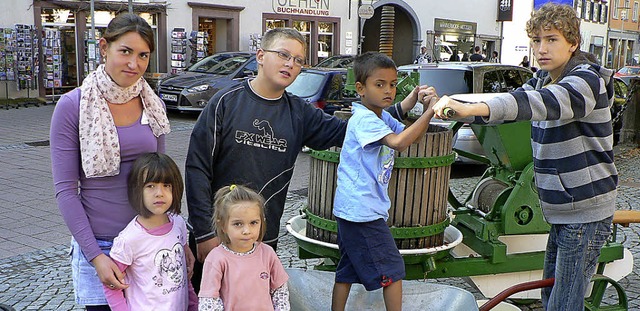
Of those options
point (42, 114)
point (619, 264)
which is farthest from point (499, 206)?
point (42, 114)

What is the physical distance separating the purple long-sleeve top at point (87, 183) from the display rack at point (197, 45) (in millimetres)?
16664

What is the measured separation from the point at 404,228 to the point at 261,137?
1191 mm

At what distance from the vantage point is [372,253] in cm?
302

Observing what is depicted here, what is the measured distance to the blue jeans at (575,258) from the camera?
9.22 ft

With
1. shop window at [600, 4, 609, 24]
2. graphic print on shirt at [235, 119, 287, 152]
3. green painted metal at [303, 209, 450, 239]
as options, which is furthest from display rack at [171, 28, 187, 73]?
shop window at [600, 4, 609, 24]

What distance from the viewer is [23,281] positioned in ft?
15.5

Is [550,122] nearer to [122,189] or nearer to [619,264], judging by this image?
[122,189]

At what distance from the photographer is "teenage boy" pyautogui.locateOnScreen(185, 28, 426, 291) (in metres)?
2.70

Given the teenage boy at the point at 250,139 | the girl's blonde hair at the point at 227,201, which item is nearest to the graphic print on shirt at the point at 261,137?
the teenage boy at the point at 250,139

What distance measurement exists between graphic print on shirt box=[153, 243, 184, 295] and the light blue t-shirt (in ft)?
2.62

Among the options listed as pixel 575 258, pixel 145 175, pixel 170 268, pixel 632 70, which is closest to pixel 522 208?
pixel 575 258

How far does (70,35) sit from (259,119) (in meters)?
15.8

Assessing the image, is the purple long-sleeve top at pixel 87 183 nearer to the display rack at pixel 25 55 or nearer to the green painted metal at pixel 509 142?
the green painted metal at pixel 509 142

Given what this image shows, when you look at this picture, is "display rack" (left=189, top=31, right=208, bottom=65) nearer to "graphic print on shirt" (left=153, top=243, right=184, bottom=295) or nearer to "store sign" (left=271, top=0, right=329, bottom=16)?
"store sign" (left=271, top=0, right=329, bottom=16)
